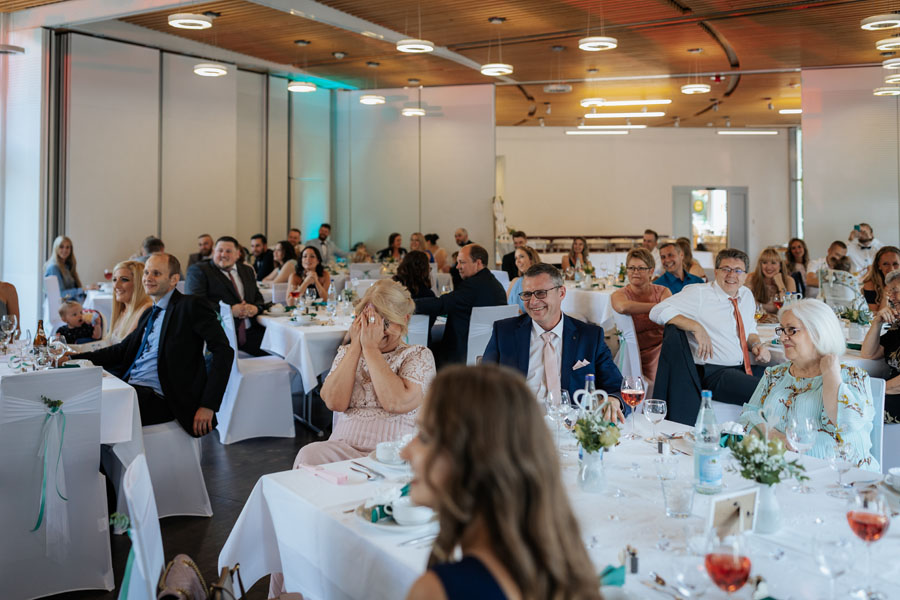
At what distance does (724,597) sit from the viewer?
1760mm

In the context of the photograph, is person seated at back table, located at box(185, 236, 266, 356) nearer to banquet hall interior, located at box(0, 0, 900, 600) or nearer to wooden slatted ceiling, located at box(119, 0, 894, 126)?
banquet hall interior, located at box(0, 0, 900, 600)

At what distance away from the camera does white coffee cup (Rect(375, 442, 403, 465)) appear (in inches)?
105

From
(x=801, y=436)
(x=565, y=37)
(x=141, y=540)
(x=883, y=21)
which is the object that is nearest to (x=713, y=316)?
(x=801, y=436)

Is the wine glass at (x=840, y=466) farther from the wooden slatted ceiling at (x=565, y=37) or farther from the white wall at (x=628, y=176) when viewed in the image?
the white wall at (x=628, y=176)

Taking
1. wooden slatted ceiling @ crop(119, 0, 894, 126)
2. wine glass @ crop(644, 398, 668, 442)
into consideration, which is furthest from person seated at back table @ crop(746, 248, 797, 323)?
wine glass @ crop(644, 398, 668, 442)

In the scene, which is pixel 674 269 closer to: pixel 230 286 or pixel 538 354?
pixel 538 354

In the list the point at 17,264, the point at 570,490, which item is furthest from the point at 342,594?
the point at 17,264

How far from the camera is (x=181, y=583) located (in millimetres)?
2270

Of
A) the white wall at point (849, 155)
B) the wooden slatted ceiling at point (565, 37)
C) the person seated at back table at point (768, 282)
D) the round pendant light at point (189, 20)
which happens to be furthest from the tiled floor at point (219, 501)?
the white wall at point (849, 155)

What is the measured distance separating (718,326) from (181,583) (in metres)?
3.65

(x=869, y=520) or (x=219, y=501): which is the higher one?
(x=869, y=520)

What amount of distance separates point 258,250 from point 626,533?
10.2 meters

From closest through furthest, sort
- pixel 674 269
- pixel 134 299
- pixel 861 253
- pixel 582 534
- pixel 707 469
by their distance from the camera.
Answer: pixel 582 534, pixel 707 469, pixel 134 299, pixel 674 269, pixel 861 253

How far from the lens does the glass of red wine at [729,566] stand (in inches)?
66.2
